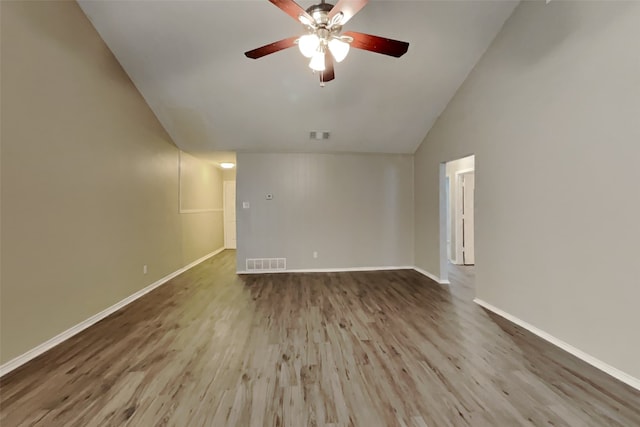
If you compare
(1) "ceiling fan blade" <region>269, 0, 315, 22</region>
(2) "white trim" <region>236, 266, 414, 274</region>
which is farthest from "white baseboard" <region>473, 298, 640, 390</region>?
(1) "ceiling fan blade" <region>269, 0, 315, 22</region>

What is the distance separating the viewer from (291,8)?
189cm

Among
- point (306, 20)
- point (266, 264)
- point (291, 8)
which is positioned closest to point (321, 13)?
point (306, 20)

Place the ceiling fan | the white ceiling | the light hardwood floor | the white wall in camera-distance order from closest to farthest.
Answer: the light hardwood floor → the ceiling fan → the white ceiling → the white wall

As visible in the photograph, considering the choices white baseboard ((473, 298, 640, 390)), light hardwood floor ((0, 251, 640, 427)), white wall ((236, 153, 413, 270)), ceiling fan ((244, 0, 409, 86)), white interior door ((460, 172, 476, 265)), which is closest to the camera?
light hardwood floor ((0, 251, 640, 427))

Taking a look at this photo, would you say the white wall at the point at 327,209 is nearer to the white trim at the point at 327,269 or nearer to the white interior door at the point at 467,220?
the white trim at the point at 327,269

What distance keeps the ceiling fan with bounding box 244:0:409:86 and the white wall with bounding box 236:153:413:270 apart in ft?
10.5

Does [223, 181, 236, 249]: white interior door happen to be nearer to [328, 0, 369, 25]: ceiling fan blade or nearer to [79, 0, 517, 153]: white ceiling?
[79, 0, 517, 153]: white ceiling

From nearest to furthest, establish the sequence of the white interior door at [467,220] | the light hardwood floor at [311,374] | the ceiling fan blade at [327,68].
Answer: the light hardwood floor at [311,374] < the ceiling fan blade at [327,68] < the white interior door at [467,220]

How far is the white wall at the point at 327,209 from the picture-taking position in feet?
17.8

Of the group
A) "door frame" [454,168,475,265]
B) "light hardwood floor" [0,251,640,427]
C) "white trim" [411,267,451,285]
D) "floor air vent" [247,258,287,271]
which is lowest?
"light hardwood floor" [0,251,640,427]

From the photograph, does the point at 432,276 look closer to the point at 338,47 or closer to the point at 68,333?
the point at 338,47

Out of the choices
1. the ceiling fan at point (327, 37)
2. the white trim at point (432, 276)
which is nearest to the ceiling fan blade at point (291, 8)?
the ceiling fan at point (327, 37)

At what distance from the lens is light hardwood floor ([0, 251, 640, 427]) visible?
1.73 m

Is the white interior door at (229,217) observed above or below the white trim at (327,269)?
above
